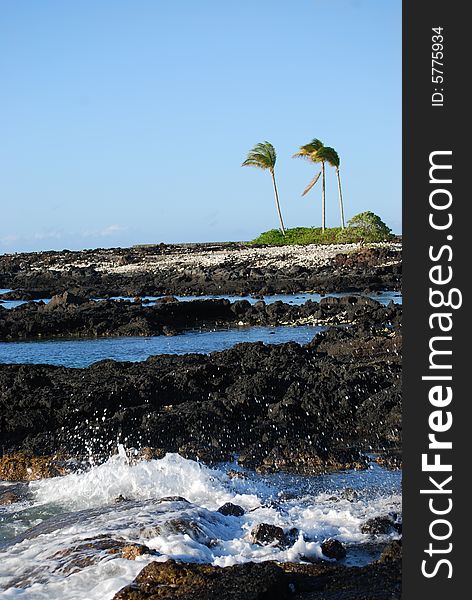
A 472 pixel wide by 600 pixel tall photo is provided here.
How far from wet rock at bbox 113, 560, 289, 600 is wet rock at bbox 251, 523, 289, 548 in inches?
34.5

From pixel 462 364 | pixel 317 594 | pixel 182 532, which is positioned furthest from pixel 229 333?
pixel 462 364

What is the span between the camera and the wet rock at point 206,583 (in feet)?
18.2

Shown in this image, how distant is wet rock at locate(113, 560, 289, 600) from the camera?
18.2 feet

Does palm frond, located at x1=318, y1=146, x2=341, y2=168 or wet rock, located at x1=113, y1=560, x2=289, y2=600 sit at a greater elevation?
palm frond, located at x1=318, y1=146, x2=341, y2=168

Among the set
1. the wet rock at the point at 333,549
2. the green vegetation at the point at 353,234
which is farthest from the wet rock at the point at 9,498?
the green vegetation at the point at 353,234

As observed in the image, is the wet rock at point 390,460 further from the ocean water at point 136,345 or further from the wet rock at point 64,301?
the wet rock at point 64,301

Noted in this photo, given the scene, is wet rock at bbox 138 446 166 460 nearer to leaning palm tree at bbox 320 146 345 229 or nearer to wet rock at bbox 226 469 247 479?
wet rock at bbox 226 469 247 479

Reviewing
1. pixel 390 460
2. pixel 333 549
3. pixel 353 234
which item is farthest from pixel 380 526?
pixel 353 234

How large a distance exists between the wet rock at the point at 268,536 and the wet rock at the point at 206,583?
876 mm

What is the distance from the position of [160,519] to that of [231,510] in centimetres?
82

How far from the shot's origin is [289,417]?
11.0m

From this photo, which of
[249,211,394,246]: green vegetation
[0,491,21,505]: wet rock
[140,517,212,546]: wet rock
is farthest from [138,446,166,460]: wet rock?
[249,211,394,246]: green vegetation

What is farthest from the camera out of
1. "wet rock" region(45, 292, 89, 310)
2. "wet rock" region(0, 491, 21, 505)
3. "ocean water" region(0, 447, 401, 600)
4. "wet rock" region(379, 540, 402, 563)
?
"wet rock" region(45, 292, 89, 310)

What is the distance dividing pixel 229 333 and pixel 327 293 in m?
10.7
